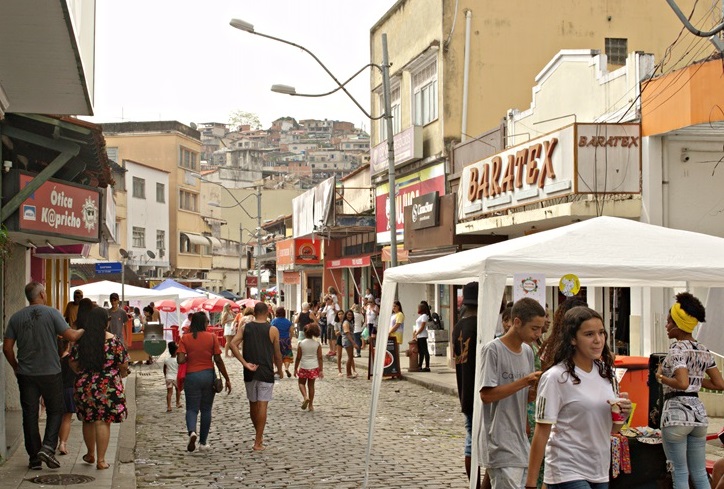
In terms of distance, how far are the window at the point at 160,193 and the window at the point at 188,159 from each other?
4637 millimetres

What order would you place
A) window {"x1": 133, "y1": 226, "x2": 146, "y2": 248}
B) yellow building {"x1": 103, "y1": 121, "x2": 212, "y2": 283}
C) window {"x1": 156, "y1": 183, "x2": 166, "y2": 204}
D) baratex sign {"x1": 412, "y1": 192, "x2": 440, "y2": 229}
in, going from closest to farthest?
baratex sign {"x1": 412, "y1": 192, "x2": 440, "y2": 229}
window {"x1": 133, "y1": 226, "x2": 146, "y2": 248}
window {"x1": 156, "y1": 183, "x2": 166, "y2": 204}
yellow building {"x1": 103, "y1": 121, "x2": 212, "y2": 283}

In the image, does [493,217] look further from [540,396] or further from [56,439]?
[540,396]

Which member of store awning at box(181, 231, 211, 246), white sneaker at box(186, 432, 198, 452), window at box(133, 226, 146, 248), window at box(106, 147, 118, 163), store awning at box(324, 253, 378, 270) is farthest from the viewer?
store awning at box(181, 231, 211, 246)

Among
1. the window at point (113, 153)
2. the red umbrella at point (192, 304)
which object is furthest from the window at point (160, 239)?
the red umbrella at point (192, 304)

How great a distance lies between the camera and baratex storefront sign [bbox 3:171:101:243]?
12.2 meters

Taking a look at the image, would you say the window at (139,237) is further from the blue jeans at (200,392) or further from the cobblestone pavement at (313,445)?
the blue jeans at (200,392)

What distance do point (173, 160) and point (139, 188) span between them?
8.46m

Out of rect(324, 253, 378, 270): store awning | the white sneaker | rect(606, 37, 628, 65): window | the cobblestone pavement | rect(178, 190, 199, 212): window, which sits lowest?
the cobblestone pavement

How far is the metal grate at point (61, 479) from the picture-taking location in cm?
1000

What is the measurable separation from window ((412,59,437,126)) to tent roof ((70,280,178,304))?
8.97 m

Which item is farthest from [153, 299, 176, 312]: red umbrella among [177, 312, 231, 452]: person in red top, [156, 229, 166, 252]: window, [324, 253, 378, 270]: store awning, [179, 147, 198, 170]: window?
[179, 147, 198, 170]: window

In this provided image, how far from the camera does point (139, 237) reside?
63.5 meters

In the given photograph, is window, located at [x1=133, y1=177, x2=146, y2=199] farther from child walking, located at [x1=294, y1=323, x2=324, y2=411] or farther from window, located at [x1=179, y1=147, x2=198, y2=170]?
child walking, located at [x1=294, y1=323, x2=324, y2=411]

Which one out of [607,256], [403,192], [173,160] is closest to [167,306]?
[403,192]
